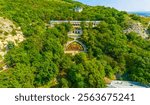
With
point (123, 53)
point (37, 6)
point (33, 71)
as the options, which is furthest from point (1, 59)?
point (37, 6)

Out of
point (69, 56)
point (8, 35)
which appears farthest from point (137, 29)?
point (8, 35)

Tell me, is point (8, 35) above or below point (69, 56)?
above

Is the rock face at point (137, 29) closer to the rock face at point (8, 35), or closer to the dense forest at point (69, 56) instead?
the dense forest at point (69, 56)

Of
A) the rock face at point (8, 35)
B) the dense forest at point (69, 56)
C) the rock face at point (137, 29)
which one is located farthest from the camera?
the rock face at point (137, 29)

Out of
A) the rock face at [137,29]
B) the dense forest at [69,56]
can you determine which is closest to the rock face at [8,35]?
the dense forest at [69,56]

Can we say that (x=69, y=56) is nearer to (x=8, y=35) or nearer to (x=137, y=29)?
(x=8, y=35)
